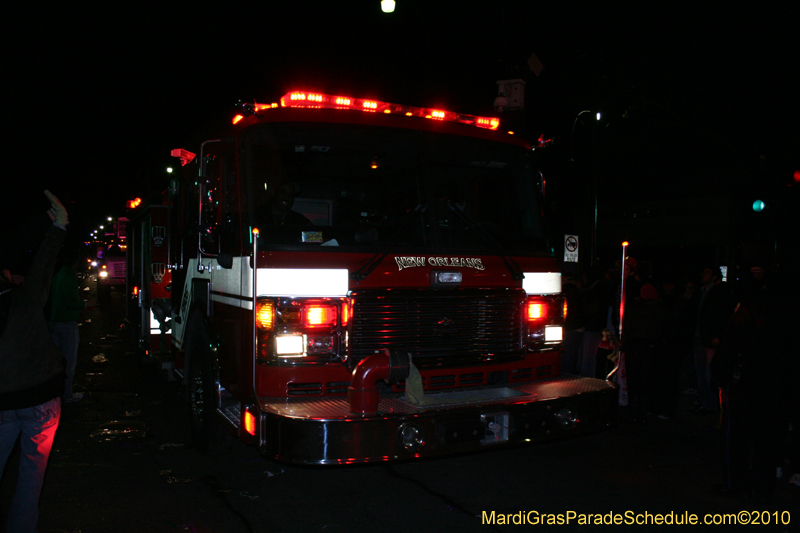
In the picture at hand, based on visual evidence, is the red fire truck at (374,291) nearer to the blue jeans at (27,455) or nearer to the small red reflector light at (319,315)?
the small red reflector light at (319,315)

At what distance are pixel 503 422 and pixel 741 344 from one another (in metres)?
1.88

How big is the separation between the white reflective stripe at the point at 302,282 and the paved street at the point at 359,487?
1175 mm

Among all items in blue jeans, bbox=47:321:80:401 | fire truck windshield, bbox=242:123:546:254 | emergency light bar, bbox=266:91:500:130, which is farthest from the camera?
blue jeans, bbox=47:321:80:401

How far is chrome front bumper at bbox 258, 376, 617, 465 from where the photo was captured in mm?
3852

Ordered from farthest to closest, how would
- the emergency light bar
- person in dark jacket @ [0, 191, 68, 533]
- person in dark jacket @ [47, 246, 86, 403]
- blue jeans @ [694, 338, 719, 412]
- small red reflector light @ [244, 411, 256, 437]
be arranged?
1. blue jeans @ [694, 338, 719, 412]
2. person in dark jacket @ [47, 246, 86, 403]
3. the emergency light bar
4. small red reflector light @ [244, 411, 256, 437]
5. person in dark jacket @ [0, 191, 68, 533]

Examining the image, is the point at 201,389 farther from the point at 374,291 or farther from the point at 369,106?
the point at 369,106

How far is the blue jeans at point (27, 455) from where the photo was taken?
3.29 metres

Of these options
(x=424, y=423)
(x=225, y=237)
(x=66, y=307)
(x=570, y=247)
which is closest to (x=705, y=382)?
(x=570, y=247)

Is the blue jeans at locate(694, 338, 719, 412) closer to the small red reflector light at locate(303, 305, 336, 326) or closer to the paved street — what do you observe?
the paved street

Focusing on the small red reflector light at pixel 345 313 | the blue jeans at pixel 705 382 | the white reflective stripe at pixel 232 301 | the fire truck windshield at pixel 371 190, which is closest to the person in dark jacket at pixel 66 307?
the white reflective stripe at pixel 232 301

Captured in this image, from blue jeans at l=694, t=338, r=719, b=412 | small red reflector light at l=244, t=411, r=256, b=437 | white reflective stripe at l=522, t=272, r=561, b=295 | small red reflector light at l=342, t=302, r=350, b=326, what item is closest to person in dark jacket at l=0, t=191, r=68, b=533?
small red reflector light at l=244, t=411, r=256, b=437

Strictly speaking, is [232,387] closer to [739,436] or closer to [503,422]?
[503,422]

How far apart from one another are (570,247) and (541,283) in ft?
17.4

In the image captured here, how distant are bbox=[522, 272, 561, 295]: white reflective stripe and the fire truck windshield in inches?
8.2
